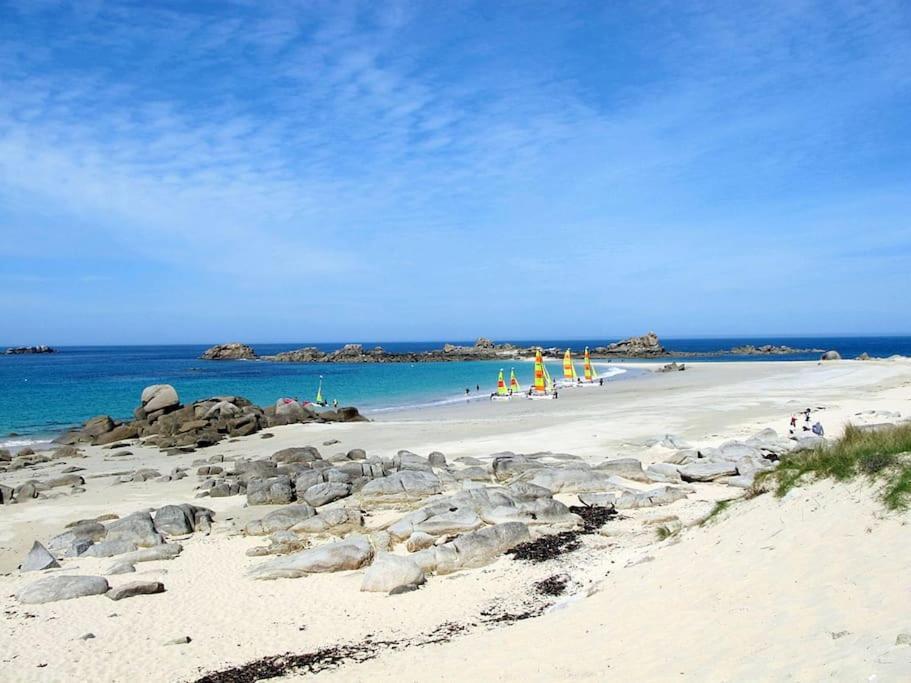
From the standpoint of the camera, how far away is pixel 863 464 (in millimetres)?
9422

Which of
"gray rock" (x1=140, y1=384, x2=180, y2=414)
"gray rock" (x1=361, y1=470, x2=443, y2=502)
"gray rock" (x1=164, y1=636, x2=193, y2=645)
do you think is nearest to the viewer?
"gray rock" (x1=164, y1=636, x2=193, y2=645)

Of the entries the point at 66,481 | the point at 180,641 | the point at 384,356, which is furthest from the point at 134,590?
the point at 384,356

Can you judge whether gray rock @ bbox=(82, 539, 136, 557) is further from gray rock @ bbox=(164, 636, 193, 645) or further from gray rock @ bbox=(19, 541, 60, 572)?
gray rock @ bbox=(164, 636, 193, 645)

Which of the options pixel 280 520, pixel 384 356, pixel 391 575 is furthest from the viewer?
pixel 384 356

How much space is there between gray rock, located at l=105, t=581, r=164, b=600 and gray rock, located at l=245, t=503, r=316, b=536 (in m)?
3.43

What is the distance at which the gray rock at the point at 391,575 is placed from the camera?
35.8 ft

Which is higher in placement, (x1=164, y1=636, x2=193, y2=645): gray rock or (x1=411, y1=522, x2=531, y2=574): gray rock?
(x1=411, y1=522, x2=531, y2=574): gray rock

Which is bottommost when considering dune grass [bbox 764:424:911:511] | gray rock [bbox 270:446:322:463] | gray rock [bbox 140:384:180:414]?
gray rock [bbox 270:446:322:463]

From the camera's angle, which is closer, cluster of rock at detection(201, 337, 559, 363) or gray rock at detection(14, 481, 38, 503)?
gray rock at detection(14, 481, 38, 503)

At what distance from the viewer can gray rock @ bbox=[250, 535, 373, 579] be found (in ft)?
39.2

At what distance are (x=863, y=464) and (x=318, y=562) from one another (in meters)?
9.10

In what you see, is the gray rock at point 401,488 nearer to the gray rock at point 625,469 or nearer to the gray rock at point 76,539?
the gray rock at point 625,469

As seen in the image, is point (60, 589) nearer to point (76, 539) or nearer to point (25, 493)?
point (76, 539)

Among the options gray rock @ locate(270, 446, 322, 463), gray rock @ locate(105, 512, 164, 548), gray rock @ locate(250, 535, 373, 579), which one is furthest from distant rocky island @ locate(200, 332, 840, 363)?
gray rock @ locate(250, 535, 373, 579)
